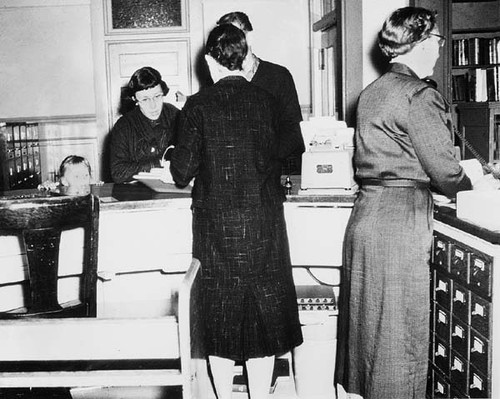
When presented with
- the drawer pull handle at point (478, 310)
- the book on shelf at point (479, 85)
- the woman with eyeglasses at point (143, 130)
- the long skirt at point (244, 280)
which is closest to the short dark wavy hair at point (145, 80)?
the woman with eyeglasses at point (143, 130)

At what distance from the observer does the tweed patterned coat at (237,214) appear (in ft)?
→ 7.59

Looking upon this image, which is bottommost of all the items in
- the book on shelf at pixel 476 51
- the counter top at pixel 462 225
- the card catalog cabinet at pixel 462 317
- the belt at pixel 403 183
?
the card catalog cabinet at pixel 462 317

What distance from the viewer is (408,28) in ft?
7.27

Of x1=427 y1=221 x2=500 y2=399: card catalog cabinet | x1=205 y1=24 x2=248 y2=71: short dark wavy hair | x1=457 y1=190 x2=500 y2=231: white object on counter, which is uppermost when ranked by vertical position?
x1=205 y1=24 x2=248 y2=71: short dark wavy hair

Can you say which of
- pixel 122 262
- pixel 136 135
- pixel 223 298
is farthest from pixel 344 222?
pixel 136 135

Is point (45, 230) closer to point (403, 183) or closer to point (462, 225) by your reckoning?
point (403, 183)

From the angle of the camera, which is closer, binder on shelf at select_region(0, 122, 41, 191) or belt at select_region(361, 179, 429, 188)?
belt at select_region(361, 179, 429, 188)

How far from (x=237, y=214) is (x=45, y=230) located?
2.47 feet

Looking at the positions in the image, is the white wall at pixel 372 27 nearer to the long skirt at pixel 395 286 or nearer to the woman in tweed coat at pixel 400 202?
the woman in tweed coat at pixel 400 202

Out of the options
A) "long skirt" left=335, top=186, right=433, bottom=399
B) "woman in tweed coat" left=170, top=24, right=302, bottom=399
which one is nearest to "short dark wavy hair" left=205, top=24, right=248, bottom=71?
"woman in tweed coat" left=170, top=24, right=302, bottom=399

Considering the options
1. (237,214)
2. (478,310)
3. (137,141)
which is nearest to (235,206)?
(237,214)

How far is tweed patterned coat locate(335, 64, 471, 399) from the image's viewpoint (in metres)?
2.18

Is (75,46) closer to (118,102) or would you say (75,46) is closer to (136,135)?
(118,102)

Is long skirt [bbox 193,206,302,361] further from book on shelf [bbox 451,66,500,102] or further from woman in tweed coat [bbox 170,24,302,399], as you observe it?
book on shelf [bbox 451,66,500,102]
